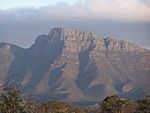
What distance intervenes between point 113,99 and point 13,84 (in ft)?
386

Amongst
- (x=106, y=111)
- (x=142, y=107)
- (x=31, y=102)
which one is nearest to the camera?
(x=31, y=102)

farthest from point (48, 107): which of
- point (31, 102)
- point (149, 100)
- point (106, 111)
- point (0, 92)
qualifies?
point (0, 92)

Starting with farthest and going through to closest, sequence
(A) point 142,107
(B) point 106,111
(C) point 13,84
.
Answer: (B) point 106,111
(A) point 142,107
(C) point 13,84

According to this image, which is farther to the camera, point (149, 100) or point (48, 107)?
point (48, 107)

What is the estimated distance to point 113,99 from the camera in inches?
7534

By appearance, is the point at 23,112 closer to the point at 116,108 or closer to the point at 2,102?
the point at 2,102

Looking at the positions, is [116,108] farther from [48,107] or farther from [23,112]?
[23,112]

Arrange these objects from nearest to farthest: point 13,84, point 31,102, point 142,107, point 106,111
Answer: point 13,84 → point 31,102 → point 142,107 → point 106,111

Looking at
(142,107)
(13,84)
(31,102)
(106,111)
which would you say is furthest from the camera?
(106,111)

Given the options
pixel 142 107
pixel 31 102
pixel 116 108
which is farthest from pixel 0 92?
pixel 116 108

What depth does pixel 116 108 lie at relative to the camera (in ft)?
608

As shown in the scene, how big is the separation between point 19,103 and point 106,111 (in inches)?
4178

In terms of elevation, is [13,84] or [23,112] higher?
[13,84]

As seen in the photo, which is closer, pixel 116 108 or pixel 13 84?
pixel 13 84
